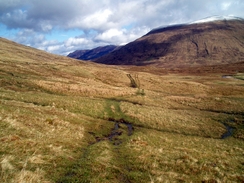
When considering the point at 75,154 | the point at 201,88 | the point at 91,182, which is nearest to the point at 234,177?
the point at 91,182

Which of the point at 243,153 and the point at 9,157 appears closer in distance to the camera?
the point at 9,157

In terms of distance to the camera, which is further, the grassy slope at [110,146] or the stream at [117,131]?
the stream at [117,131]

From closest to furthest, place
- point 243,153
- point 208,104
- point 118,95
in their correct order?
point 243,153, point 208,104, point 118,95

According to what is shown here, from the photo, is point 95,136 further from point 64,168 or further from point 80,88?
point 80,88

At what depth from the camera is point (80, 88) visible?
153 ft

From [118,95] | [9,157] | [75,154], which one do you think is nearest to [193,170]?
[75,154]

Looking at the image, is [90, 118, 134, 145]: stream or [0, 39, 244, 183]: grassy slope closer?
[0, 39, 244, 183]: grassy slope

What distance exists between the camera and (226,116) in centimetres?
3666

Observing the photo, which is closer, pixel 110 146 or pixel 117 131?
pixel 110 146

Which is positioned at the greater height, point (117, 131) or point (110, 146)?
point (110, 146)

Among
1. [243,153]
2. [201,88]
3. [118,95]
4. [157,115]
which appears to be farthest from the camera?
[201,88]

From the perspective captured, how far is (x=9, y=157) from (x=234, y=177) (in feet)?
52.3

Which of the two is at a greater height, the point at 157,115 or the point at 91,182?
the point at 91,182

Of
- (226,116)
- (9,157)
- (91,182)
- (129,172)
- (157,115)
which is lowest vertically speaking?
(226,116)
